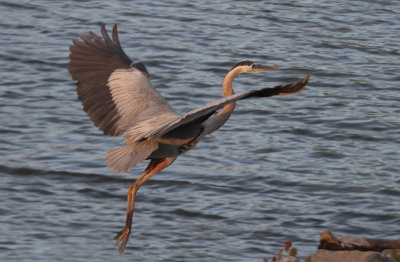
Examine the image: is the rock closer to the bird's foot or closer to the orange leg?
the orange leg

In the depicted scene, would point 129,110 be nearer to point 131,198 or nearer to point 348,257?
point 131,198

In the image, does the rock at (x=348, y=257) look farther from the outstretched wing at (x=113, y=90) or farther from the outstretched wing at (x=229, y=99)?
the outstretched wing at (x=113, y=90)

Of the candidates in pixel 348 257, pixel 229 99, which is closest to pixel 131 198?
pixel 348 257

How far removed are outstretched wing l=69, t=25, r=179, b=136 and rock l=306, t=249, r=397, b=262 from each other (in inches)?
62.4

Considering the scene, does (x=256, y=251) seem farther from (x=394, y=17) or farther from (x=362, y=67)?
(x=394, y=17)

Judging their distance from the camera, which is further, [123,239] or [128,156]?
[123,239]

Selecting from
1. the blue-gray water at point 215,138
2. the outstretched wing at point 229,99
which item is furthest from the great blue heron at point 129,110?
the blue-gray water at point 215,138

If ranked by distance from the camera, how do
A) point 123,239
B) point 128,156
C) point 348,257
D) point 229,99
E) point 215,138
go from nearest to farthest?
point 229,99 < point 348,257 < point 128,156 < point 123,239 < point 215,138

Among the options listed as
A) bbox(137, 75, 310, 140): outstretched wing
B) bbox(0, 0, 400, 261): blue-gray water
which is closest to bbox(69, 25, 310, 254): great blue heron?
bbox(137, 75, 310, 140): outstretched wing

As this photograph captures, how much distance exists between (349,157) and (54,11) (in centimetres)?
708

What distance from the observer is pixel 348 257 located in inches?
285

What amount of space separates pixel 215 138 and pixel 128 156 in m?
4.61

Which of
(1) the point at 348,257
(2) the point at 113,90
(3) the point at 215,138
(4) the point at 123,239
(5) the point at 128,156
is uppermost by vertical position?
(2) the point at 113,90

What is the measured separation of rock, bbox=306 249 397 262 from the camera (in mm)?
7082
